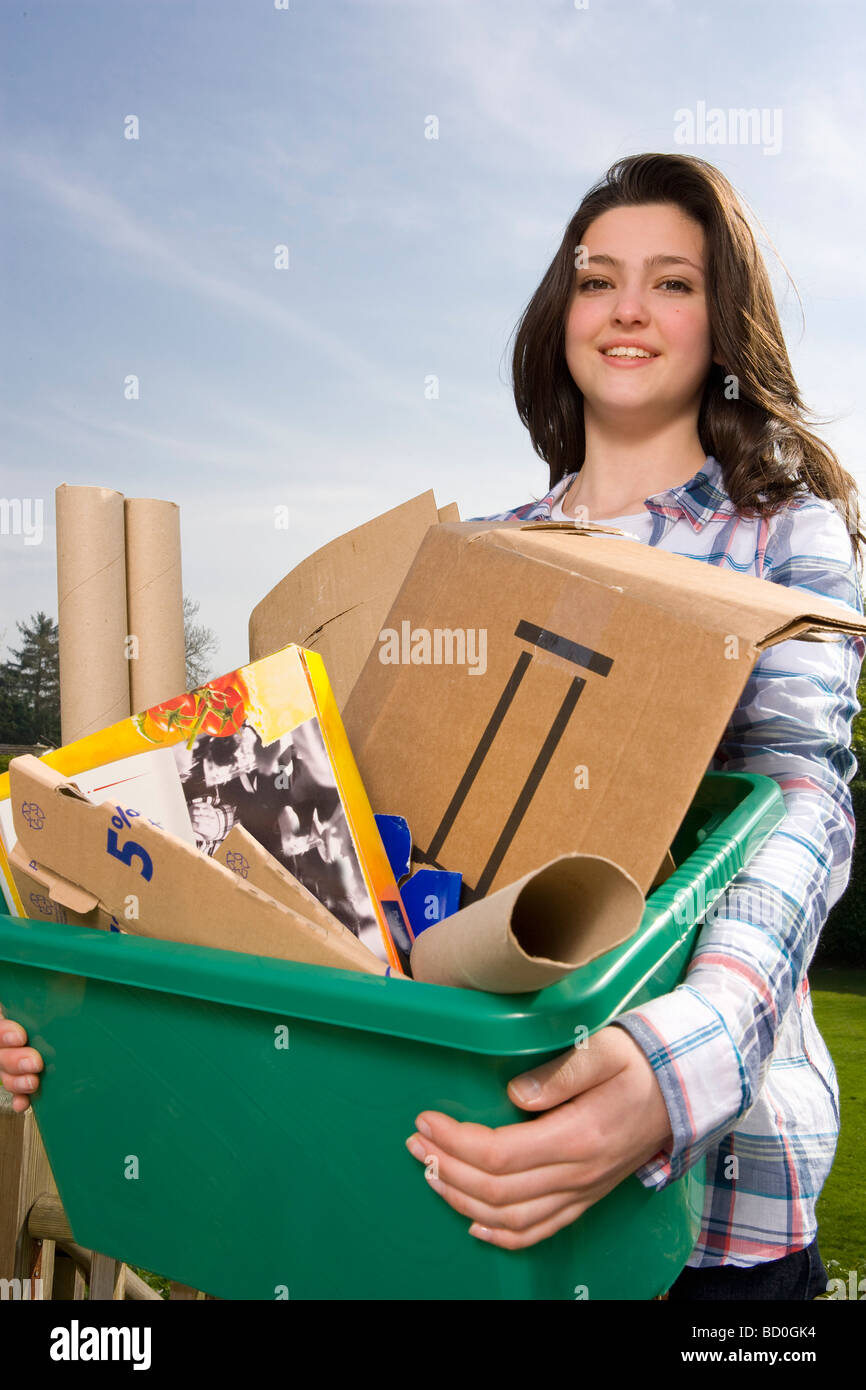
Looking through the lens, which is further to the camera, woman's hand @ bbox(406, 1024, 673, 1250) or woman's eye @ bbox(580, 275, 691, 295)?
woman's eye @ bbox(580, 275, 691, 295)

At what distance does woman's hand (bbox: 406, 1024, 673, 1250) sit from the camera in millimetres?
644

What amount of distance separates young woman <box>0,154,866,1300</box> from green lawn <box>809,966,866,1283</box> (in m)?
1.92

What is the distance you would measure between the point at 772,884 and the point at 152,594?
1.05 metres

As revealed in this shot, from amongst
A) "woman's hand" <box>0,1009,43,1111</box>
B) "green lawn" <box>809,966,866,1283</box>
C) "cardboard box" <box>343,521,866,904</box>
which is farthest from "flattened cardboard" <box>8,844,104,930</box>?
"green lawn" <box>809,966,866,1283</box>

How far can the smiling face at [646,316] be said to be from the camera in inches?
56.6

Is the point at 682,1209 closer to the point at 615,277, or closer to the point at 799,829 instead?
the point at 799,829

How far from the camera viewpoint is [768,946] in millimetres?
869

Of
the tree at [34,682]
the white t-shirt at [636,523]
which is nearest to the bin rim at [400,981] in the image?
the white t-shirt at [636,523]

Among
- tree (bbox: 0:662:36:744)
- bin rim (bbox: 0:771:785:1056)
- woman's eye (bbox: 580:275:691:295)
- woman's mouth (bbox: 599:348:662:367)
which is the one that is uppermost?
tree (bbox: 0:662:36:744)

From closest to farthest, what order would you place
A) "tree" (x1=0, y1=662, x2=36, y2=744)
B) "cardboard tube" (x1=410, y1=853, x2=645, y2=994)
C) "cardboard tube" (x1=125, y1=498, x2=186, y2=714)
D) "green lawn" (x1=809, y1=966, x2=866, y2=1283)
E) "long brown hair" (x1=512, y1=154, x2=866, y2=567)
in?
"cardboard tube" (x1=410, y1=853, x2=645, y2=994)
"long brown hair" (x1=512, y1=154, x2=866, y2=567)
"cardboard tube" (x1=125, y1=498, x2=186, y2=714)
"green lawn" (x1=809, y1=966, x2=866, y2=1283)
"tree" (x1=0, y1=662, x2=36, y2=744)

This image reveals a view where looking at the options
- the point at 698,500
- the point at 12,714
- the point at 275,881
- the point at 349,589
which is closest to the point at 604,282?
the point at 698,500

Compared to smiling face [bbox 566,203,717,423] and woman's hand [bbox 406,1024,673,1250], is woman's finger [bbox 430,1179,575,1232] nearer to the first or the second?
woman's hand [bbox 406,1024,673,1250]

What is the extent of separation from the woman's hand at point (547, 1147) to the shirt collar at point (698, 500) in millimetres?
914

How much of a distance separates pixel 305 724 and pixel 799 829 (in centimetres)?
52
